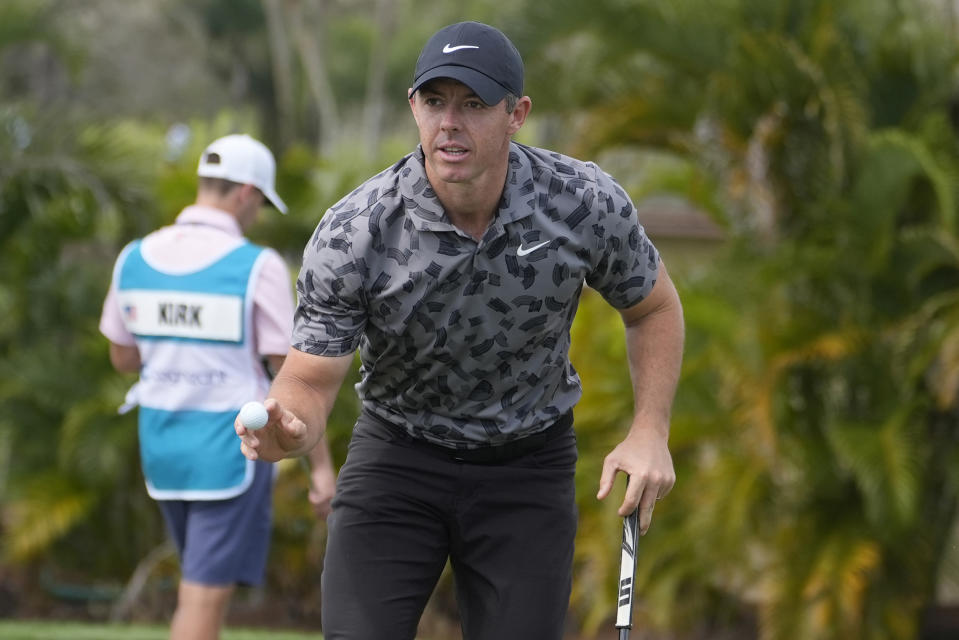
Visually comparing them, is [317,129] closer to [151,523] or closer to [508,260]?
[151,523]

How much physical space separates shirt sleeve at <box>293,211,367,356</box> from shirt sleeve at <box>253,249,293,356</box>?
1.69 metres

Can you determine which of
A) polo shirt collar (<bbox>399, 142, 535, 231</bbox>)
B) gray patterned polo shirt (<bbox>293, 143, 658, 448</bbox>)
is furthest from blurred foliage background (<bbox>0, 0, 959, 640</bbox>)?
polo shirt collar (<bbox>399, 142, 535, 231</bbox>)

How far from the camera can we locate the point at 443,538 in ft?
12.8

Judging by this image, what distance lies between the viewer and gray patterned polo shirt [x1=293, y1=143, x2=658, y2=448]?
11.5 ft

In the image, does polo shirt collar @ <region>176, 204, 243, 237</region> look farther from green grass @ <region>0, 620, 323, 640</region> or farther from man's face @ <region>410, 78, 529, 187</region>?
green grass @ <region>0, 620, 323, 640</region>

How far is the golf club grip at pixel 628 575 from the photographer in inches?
150

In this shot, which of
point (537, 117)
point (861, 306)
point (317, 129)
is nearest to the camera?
point (861, 306)

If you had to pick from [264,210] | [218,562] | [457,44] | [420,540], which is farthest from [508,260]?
[264,210]

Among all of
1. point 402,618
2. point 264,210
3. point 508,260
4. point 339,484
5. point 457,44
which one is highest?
point 264,210

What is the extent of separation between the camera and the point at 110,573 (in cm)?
1148

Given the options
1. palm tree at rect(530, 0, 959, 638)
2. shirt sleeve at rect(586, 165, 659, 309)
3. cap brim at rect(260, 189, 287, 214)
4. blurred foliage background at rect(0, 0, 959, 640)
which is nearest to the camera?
shirt sleeve at rect(586, 165, 659, 309)

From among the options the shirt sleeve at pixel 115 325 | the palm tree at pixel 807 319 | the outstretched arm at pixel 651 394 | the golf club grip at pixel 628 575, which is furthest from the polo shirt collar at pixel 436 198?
the palm tree at pixel 807 319

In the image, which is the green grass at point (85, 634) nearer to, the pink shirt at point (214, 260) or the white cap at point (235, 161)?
the pink shirt at point (214, 260)

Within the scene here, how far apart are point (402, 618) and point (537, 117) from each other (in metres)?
7.21
